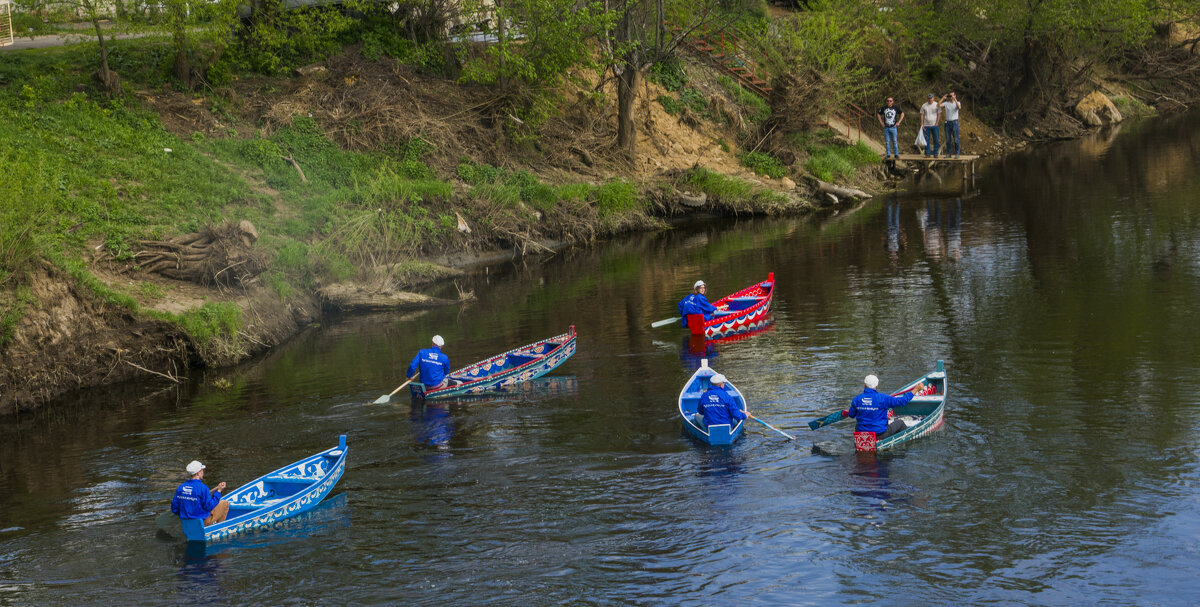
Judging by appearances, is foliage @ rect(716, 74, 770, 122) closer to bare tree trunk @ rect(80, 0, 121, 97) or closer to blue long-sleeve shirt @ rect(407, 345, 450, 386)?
bare tree trunk @ rect(80, 0, 121, 97)

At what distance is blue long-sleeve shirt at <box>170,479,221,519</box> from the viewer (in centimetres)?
1694

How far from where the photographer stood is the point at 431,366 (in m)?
24.1

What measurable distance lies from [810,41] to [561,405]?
36026mm

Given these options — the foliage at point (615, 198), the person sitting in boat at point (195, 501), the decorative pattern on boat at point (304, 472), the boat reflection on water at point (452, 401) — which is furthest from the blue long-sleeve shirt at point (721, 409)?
the foliage at point (615, 198)

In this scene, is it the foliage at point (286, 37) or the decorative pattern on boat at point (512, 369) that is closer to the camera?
the decorative pattern on boat at point (512, 369)

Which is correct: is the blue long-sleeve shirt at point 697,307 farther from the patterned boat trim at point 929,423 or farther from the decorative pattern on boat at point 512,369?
the patterned boat trim at point 929,423

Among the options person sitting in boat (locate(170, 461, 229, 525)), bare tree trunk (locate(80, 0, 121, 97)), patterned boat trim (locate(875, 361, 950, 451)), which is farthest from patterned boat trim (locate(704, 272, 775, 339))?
bare tree trunk (locate(80, 0, 121, 97))

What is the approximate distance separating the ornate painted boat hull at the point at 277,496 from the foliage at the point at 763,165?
35403mm

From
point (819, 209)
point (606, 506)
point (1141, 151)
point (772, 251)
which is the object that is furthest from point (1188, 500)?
point (1141, 151)

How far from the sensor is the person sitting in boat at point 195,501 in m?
16.9

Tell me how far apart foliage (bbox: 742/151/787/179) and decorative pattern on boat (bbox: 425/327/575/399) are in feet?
88.0

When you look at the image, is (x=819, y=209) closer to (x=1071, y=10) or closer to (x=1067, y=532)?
(x=1071, y=10)

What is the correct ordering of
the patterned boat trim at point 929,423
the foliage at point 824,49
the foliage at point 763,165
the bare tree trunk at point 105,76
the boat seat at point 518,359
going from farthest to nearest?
the foliage at point 824,49, the foliage at point 763,165, the bare tree trunk at point 105,76, the boat seat at point 518,359, the patterned boat trim at point 929,423

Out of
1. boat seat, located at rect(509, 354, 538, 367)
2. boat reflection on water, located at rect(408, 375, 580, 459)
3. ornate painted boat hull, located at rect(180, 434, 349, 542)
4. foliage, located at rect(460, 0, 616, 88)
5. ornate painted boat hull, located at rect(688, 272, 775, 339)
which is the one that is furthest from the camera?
foliage, located at rect(460, 0, 616, 88)
